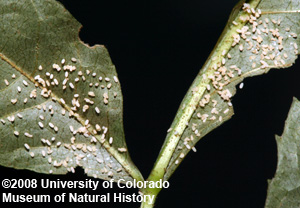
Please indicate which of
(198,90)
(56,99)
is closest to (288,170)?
(198,90)

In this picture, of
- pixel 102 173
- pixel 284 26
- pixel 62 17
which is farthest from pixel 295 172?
pixel 62 17

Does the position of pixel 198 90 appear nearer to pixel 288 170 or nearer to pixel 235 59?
pixel 235 59

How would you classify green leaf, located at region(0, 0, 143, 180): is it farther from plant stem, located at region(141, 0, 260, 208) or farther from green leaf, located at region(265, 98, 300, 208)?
green leaf, located at region(265, 98, 300, 208)

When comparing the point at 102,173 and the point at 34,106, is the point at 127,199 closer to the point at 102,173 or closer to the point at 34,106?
the point at 102,173

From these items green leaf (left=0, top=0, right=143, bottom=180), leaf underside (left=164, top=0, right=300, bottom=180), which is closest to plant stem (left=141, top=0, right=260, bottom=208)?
leaf underside (left=164, top=0, right=300, bottom=180)

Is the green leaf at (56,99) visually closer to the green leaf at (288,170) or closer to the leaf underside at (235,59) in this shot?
the leaf underside at (235,59)
